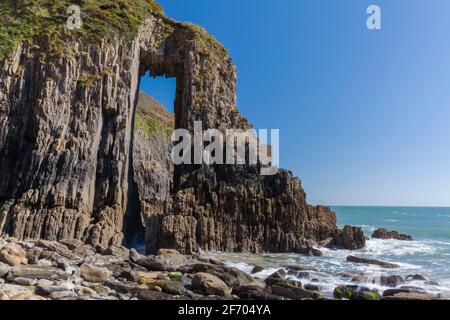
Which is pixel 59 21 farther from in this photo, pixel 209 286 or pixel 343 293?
pixel 343 293

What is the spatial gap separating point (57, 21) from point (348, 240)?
106ft

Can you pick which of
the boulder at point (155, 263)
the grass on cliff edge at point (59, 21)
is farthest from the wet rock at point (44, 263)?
the grass on cliff edge at point (59, 21)

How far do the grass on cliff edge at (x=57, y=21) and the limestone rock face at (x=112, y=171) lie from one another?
0.78 meters

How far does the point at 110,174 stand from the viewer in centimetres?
2761

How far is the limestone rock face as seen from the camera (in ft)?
80.3

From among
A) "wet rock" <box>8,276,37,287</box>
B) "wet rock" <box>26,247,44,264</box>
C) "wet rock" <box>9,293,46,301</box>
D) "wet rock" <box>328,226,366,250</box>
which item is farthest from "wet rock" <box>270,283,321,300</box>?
"wet rock" <box>328,226,366,250</box>

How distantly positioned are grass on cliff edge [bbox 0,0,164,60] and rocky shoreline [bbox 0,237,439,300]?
60.8ft

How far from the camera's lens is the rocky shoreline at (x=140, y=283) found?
1016 cm

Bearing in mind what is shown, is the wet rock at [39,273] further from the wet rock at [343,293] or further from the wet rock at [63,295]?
the wet rock at [343,293]

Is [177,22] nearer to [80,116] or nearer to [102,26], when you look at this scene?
[102,26]

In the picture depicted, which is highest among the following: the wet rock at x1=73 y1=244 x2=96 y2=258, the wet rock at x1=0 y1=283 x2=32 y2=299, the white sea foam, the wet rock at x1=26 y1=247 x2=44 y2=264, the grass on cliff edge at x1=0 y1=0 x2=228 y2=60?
the grass on cliff edge at x1=0 y1=0 x2=228 y2=60

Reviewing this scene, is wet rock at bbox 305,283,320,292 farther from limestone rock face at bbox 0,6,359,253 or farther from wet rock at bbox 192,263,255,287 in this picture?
limestone rock face at bbox 0,6,359,253

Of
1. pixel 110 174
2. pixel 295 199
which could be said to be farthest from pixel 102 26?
pixel 295 199

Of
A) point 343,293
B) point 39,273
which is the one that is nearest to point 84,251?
point 39,273
